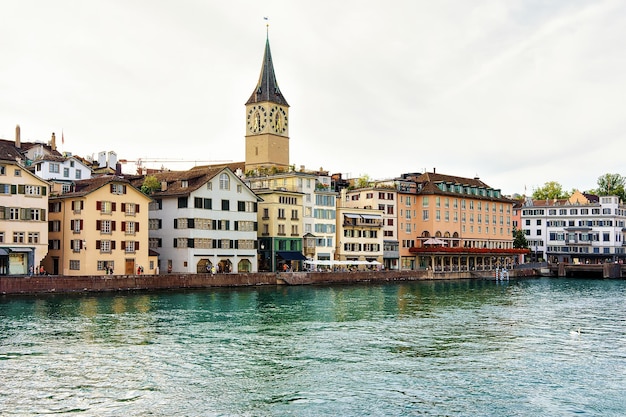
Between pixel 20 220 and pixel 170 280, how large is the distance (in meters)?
15.3

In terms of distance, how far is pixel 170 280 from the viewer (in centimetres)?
7412

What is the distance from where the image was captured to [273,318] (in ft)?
167

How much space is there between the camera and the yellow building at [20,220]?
2697 inches

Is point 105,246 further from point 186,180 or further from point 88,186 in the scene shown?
point 186,180

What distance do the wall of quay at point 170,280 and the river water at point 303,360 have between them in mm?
3586

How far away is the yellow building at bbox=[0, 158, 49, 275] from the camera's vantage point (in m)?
68.5

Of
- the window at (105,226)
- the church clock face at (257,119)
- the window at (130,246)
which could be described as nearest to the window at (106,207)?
the window at (105,226)

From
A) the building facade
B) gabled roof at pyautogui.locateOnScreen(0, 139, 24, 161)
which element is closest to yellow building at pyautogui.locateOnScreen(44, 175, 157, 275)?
the building facade

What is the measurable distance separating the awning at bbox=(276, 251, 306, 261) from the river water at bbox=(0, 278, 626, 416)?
33.6 meters

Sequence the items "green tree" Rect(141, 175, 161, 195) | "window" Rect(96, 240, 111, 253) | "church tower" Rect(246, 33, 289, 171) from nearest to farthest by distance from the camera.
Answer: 1. "window" Rect(96, 240, 111, 253)
2. "green tree" Rect(141, 175, 161, 195)
3. "church tower" Rect(246, 33, 289, 171)

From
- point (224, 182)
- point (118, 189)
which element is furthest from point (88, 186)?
point (224, 182)

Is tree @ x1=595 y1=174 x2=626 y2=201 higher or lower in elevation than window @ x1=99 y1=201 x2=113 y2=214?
higher

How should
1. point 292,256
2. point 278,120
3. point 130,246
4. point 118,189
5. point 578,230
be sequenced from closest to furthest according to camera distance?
point 118,189
point 130,246
point 292,256
point 278,120
point 578,230

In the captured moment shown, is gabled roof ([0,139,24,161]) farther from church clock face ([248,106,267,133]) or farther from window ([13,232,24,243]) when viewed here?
church clock face ([248,106,267,133])
